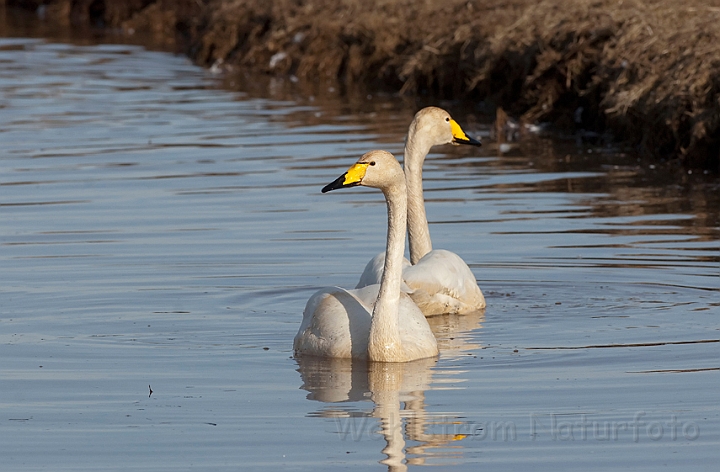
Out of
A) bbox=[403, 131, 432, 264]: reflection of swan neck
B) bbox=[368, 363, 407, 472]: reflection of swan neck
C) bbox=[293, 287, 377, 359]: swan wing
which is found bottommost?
bbox=[368, 363, 407, 472]: reflection of swan neck

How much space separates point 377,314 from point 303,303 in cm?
174

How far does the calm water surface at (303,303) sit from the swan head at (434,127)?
919 millimetres

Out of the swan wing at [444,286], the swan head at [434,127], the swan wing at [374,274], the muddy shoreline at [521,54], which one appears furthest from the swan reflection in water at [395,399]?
the muddy shoreline at [521,54]

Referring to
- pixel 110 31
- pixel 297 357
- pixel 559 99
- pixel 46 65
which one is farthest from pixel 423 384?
pixel 110 31

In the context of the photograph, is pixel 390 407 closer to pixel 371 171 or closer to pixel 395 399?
pixel 395 399

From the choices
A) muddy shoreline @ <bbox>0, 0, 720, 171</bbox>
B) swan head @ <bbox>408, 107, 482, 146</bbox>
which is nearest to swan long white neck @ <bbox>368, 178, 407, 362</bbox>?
swan head @ <bbox>408, 107, 482, 146</bbox>

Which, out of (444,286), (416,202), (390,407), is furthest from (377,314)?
(416,202)

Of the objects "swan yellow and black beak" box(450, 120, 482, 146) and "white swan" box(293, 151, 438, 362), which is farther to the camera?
"swan yellow and black beak" box(450, 120, 482, 146)

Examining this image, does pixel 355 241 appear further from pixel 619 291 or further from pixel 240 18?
pixel 240 18

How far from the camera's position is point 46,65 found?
26.2 meters

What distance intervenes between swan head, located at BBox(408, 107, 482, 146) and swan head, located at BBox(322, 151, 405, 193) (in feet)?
8.97

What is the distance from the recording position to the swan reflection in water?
5762mm

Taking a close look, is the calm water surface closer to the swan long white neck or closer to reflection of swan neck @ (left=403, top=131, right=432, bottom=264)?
the swan long white neck

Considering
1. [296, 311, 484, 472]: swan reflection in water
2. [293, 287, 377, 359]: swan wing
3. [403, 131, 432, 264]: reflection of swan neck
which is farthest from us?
[403, 131, 432, 264]: reflection of swan neck
